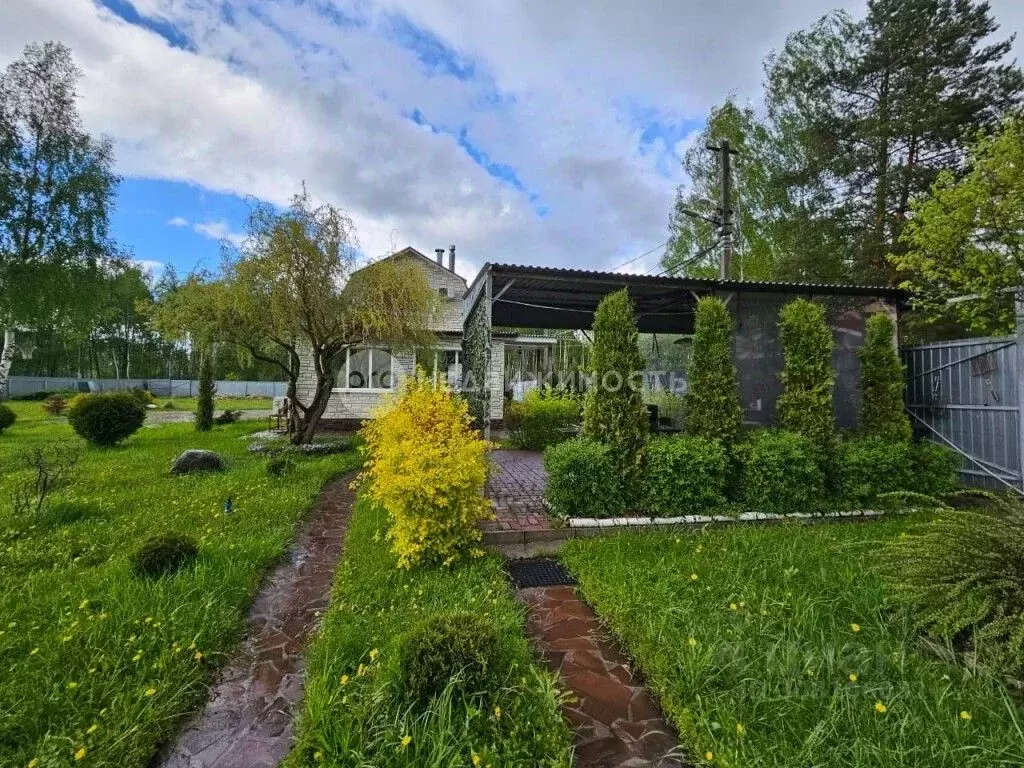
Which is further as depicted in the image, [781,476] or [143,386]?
[143,386]

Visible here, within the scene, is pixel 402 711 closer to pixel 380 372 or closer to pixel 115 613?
pixel 115 613

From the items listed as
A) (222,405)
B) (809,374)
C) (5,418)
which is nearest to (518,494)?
(809,374)

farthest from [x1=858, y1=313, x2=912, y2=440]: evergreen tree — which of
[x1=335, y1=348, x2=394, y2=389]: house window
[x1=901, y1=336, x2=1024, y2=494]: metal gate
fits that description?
Result: [x1=335, y1=348, x2=394, y2=389]: house window

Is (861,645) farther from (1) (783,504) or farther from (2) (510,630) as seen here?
(1) (783,504)

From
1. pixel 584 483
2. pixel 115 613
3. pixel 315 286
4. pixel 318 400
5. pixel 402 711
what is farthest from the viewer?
pixel 318 400

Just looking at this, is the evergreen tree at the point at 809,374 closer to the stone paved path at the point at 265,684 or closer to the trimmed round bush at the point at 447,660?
the trimmed round bush at the point at 447,660

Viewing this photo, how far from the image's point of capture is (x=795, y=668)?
243cm

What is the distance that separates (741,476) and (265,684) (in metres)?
5.03

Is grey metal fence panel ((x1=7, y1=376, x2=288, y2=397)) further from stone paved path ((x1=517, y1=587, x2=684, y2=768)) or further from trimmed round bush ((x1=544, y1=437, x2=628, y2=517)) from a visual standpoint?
stone paved path ((x1=517, y1=587, x2=684, y2=768))

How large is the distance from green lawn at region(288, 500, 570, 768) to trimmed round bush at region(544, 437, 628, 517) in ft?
5.78

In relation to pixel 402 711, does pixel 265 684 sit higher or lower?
lower

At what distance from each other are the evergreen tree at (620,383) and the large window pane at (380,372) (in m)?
9.86

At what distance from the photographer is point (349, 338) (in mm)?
9914

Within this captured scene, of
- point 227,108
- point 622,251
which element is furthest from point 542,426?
point 622,251
